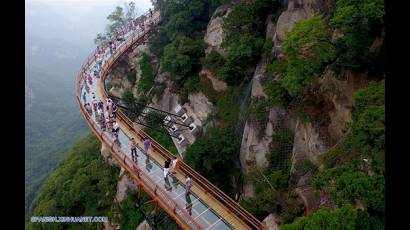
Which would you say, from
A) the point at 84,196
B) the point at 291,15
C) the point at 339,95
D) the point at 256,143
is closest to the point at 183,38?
the point at 291,15

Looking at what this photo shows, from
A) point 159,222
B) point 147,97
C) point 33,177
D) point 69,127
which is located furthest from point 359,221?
point 69,127

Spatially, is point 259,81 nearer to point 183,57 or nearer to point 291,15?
point 291,15

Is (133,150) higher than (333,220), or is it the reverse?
(333,220)

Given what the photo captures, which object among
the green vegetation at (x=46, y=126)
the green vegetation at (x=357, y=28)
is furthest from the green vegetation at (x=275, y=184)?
the green vegetation at (x=46, y=126)

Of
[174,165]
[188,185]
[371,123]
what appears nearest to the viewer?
[371,123]

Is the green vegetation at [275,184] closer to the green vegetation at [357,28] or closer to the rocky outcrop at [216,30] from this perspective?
the green vegetation at [357,28]

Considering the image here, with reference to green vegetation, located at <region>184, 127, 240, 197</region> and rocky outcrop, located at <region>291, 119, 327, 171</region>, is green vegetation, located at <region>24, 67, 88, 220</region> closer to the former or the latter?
green vegetation, located at <region>184, 127, 240, 197</region>
